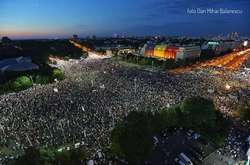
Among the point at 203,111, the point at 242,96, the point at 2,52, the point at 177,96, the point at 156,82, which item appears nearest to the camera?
the point at 203,111

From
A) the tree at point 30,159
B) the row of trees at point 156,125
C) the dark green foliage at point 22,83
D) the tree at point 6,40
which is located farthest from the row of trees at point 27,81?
the tree at point 6,40

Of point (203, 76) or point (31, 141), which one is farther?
point (203, 76)

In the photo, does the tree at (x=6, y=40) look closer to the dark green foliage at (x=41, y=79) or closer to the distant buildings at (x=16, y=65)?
the distant buildings at (x=16, y=65)

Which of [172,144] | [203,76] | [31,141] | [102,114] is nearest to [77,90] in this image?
[102,114]

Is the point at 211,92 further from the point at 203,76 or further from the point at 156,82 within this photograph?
the point at 203,76

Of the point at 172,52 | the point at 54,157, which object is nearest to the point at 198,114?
the point at 54,157

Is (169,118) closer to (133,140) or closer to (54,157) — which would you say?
(133,140)
